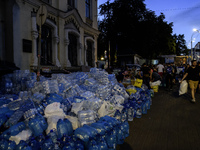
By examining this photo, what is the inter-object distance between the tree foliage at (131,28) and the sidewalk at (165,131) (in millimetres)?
28818

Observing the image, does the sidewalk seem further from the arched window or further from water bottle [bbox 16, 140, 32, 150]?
the arched window

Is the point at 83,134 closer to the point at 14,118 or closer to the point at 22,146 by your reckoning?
the point at 22,146

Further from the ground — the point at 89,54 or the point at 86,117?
the point at 89,54

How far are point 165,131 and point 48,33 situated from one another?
9.34 metres

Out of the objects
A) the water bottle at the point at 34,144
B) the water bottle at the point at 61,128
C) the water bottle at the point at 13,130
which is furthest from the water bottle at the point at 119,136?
the water bottle at the point at 13,130

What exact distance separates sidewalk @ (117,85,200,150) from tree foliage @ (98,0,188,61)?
28818 mm

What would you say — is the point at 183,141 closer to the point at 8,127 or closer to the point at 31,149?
the point at 31,149

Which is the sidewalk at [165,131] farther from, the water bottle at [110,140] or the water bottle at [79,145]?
the water bottle at [79,145]

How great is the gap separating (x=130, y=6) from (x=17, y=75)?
113ft

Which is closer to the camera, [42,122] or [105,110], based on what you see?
[42,122]

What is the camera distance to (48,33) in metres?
10.6

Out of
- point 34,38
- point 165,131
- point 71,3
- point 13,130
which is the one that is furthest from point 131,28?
point 13,130

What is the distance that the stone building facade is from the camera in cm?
803

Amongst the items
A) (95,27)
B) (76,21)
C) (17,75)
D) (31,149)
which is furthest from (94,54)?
(31,149)
